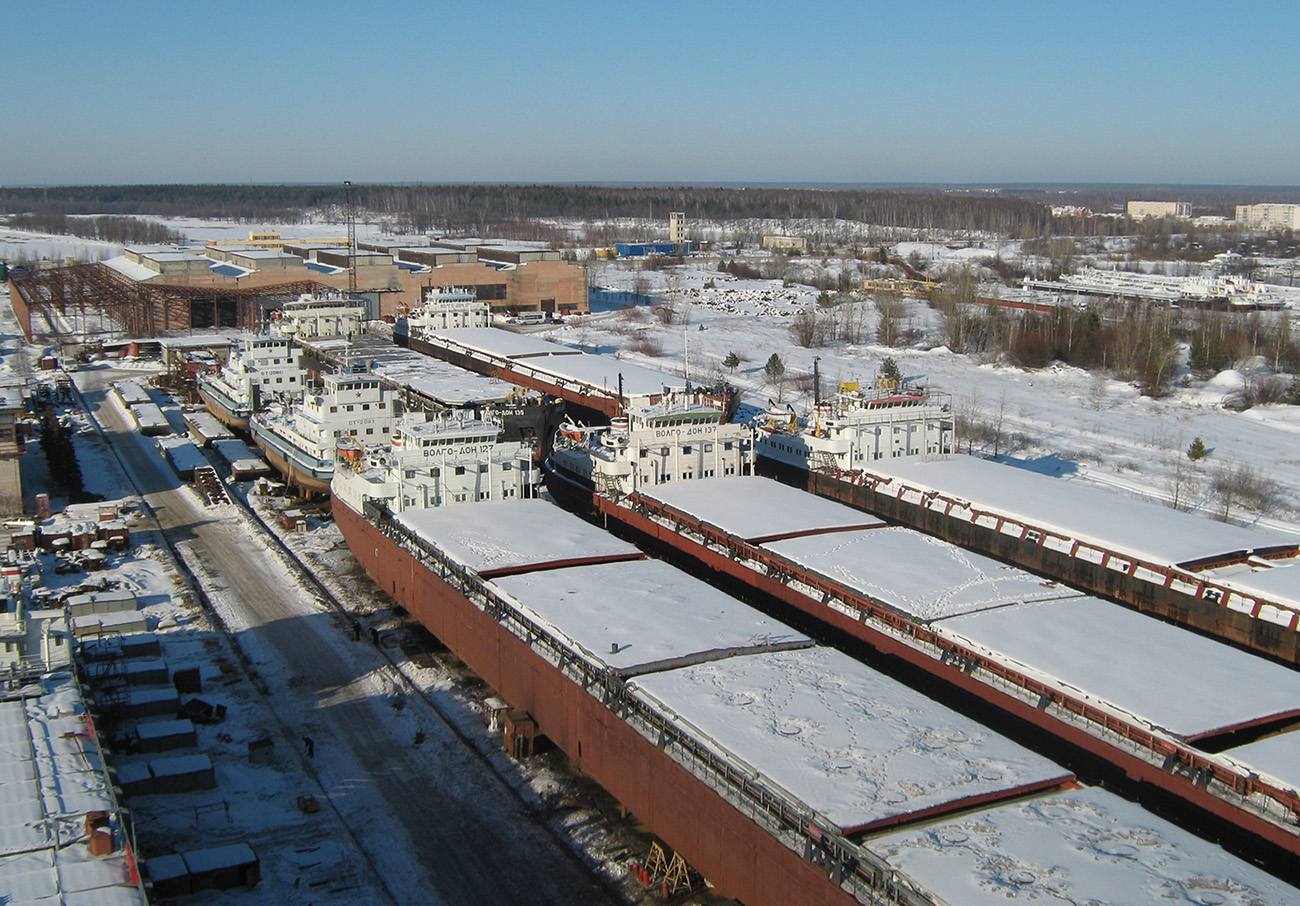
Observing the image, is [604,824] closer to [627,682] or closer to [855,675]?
[627,682]

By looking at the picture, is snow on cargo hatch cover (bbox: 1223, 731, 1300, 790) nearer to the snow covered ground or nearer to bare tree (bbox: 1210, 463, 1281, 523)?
bare tree (bbox: 1210, 463, 1281, 523)

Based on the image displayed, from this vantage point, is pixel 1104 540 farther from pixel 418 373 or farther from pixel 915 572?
pixel 418 373

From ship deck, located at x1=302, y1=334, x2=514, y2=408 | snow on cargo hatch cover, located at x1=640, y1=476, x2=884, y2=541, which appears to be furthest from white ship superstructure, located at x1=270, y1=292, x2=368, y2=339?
snow on cargo hatch cover, located at x1=640, y1=476, x2=884, y2=541

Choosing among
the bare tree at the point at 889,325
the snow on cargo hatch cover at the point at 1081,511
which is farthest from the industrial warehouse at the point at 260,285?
the snow on cargo hatch cover at the point at 1081,511

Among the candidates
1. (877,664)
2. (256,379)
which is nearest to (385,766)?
(877,664)

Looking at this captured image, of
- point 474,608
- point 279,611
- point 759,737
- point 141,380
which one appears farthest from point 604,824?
point 141,380

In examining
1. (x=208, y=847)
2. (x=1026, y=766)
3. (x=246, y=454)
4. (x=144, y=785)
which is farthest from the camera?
(x=246, y=454)

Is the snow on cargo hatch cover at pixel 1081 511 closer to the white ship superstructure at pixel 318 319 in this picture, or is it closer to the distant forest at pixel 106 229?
the white ship superstructure at pixel 318 319
